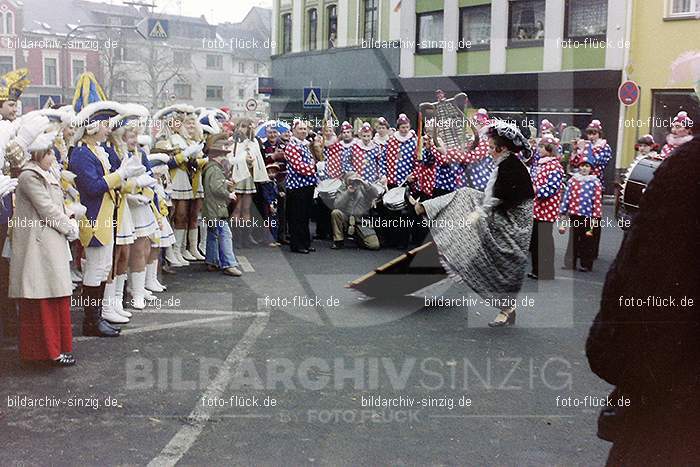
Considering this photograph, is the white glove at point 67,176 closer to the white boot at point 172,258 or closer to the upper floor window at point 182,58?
the white boot at point 172,258

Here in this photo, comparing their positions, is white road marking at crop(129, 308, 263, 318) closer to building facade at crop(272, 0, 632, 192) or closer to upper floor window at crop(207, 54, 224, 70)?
building facade at crop(272, 0, 632, 192)

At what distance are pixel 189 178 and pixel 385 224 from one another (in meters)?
3.69

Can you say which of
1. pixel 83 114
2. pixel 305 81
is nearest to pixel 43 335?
Answer: pixel 83 114

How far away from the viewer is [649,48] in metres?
22.4

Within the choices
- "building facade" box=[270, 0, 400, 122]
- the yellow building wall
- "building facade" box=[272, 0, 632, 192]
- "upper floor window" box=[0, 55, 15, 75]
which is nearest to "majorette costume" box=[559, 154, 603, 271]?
the yellow building wall

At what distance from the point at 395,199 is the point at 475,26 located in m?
17.4

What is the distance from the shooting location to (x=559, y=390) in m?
6.01

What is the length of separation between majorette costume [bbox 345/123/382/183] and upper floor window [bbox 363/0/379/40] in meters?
20.7

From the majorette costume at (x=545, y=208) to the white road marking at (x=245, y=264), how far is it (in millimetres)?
3990

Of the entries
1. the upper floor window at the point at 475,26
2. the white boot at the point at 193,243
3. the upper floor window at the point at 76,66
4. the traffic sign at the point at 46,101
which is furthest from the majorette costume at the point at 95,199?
the upper floor window at the point at 76,66

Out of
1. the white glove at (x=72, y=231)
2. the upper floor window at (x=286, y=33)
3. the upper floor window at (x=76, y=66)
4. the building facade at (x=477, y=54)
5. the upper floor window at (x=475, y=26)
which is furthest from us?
the upper floor window at (x=76, y=66)

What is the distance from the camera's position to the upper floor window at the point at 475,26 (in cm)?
2786

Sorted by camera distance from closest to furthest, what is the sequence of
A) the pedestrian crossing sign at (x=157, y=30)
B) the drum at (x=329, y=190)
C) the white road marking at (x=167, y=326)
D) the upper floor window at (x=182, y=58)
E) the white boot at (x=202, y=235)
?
the white road marking at (x=167, y=326), the white boot at (x=202, y=235), the drum at (x=329, y=190), the pedestrian crossing sign at (x=157, y=30), the upper floor window at (x=182, y=58)

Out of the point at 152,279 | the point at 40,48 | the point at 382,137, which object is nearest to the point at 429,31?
the point at 382,137
